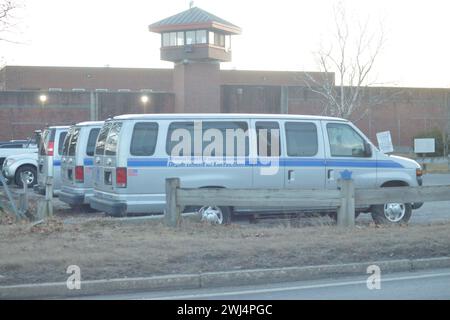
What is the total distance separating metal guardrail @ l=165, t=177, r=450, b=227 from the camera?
12016 millimetres

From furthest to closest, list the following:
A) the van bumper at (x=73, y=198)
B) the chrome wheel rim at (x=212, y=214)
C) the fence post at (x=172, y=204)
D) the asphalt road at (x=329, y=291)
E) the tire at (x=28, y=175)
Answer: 1. the tire at (x=28, y=175)
2. the van bumper at (x=73, y=198)
3. the chrome wheel rim at (x=212, y=214)
4. the fence post at (x=172, y=204)
5. the asphalt road at (x=329, y=291)

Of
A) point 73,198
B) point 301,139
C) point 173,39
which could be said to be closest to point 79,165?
point 73,198

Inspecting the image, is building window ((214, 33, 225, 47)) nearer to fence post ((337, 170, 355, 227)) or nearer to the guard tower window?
the guard tower window

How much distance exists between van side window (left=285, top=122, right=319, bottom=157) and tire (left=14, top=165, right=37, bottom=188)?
12.7 m

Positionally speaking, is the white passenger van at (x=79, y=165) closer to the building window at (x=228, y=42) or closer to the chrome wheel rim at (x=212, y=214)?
the chrome wheel rim at (x=212, y=214)

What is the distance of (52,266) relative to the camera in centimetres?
902

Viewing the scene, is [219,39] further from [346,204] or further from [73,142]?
[346,204]

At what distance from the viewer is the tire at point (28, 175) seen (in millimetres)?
23656

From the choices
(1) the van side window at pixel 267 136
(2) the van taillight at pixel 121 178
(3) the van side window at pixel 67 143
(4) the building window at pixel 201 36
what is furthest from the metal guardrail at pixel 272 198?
(4) the building window at pixel 201 36

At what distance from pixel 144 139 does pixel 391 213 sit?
16.9 feet

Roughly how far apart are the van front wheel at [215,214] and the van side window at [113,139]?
2.09 meters
